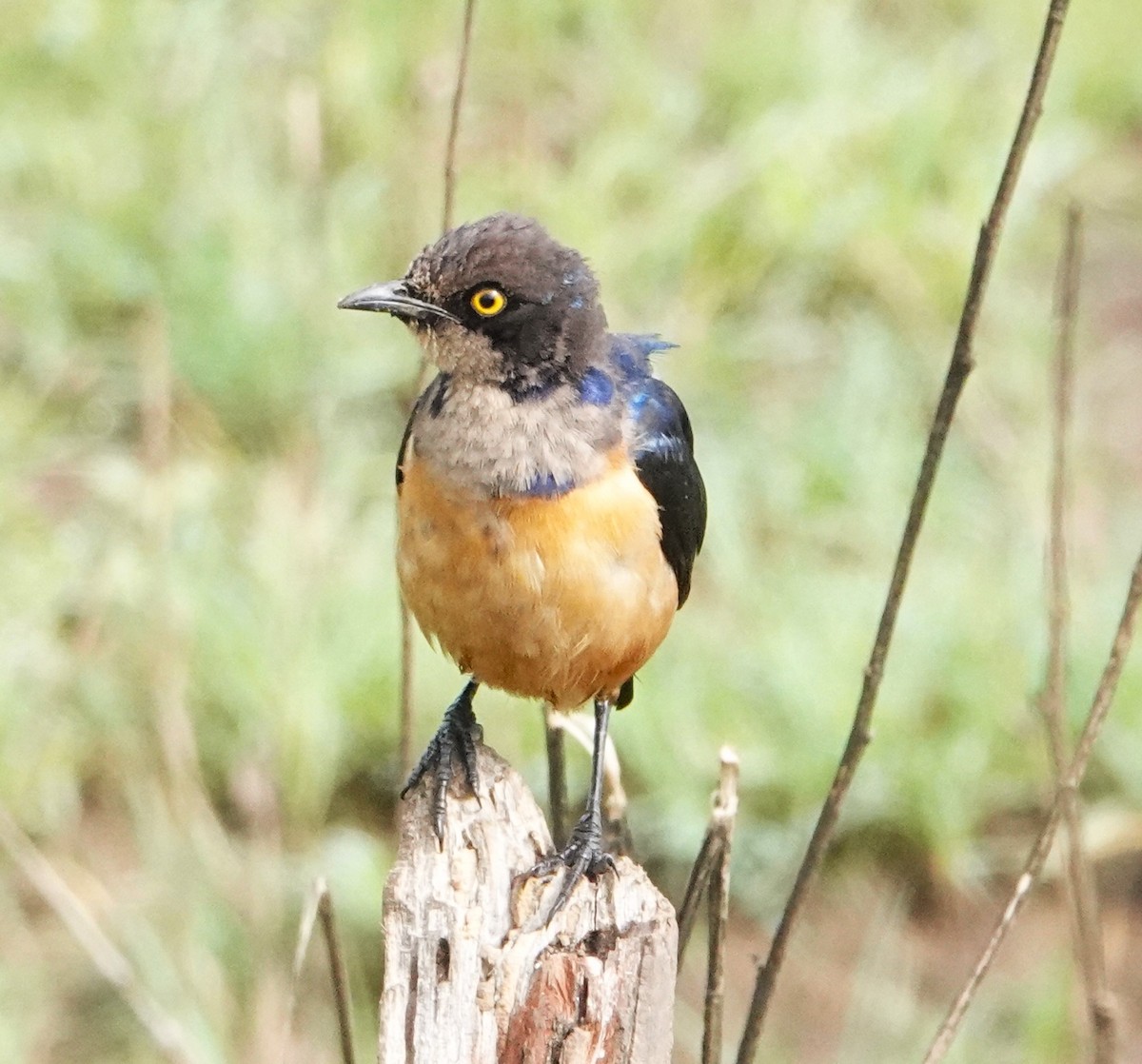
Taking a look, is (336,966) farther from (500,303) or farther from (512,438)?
(500,303)

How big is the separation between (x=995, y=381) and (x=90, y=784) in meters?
4.09

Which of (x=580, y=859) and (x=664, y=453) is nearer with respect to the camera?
(x=580, y=859)

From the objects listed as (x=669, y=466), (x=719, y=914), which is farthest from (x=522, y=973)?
(x=669, y=466)

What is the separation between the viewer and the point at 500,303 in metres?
3.32

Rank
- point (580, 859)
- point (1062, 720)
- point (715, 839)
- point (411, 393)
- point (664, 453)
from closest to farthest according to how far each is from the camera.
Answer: point (715, 839) → point (1062, 720) → point (580, 859) → point (664, 453) → point (411, 393)

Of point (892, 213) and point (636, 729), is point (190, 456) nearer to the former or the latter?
point (636, 729)

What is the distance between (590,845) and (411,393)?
3.82m

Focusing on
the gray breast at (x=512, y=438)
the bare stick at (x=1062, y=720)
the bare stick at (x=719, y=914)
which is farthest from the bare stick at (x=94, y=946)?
the bare stick at (x=1062, y=720)

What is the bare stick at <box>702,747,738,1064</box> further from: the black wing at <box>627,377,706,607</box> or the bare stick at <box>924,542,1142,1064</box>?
the black wing at <box>627,377,706,607</box>

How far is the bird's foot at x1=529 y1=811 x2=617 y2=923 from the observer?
281 cm

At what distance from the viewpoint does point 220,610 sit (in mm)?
5785

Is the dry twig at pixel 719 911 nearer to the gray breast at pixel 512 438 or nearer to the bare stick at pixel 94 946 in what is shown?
the gray breast at pixel 512 438

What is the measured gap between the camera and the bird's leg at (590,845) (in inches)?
114

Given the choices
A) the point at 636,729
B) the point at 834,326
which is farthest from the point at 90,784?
the point at 834,326
